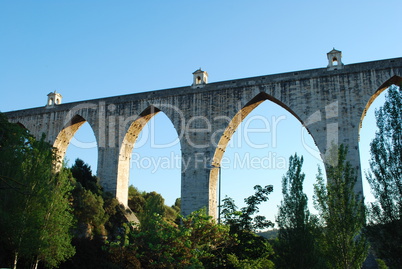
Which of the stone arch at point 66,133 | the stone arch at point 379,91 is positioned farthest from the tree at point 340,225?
the stone arch at point 66,133

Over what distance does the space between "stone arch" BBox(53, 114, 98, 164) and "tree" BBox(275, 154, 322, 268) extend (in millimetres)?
15474

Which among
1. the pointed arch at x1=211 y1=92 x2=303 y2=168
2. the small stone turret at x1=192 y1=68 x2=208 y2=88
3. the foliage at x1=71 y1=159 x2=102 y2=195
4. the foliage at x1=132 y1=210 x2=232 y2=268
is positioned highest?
the small stone turret at x1=192 y1=68 x2=208 y2=88

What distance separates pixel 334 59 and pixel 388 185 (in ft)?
34.3

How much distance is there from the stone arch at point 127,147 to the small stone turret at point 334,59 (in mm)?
9208

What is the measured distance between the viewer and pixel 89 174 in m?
24.8

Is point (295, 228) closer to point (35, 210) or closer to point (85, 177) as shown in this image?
point (35, 210)

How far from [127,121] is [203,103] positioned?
4.90 metres

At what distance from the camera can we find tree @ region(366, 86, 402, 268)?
11.5m

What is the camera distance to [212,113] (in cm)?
2252

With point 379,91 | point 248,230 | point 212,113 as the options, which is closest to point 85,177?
point 212,113

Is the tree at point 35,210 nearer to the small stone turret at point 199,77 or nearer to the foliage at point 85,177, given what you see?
the foliage at point 85,177

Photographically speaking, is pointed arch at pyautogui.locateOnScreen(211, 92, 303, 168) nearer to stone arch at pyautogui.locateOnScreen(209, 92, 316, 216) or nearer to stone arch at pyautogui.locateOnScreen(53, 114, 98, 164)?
stone arch at pyautogui.locateOnScreen(209, 92, 316, 216)

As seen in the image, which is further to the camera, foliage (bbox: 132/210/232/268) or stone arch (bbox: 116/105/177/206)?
stone arch (bbox: 116/105/177/206)

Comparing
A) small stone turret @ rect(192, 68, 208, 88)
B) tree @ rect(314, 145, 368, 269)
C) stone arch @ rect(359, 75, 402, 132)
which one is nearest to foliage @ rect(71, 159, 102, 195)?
small stone turret @ rect(192, 68, 208, 88)
